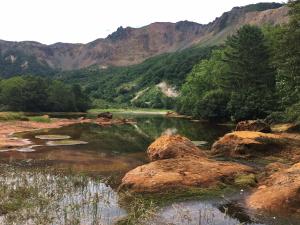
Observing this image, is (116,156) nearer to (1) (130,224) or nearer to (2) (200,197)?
(2) (200,197)

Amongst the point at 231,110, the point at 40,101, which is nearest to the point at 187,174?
the point at 231,110

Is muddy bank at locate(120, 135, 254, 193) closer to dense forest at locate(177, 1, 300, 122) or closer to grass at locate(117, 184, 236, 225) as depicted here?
grass at locate(117, 184, 236, 225)

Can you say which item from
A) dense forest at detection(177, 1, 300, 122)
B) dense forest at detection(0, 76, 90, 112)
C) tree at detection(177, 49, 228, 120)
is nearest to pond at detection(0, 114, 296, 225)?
dense forest at detection(177, 1, 300, 122)

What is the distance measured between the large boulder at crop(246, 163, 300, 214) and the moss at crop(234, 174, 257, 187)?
5.85 ft

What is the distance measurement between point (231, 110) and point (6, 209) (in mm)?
75816

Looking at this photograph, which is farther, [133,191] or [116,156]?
[116,156]

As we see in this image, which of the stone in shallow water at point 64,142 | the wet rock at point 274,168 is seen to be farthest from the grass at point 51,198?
the stone in shallow water at point 64,142

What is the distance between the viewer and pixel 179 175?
89.0ft

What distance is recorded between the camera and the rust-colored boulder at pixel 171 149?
37312 mm

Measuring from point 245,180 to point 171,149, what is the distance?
11.0m

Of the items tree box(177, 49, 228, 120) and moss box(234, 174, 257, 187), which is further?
tree box(177, 49, 228, 120)

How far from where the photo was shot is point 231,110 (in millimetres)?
93250

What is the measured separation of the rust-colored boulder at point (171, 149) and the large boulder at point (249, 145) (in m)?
2.81

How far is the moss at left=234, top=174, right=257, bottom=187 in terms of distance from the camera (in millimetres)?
27047
